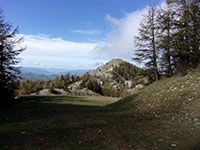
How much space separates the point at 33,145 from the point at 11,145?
0.99 meters

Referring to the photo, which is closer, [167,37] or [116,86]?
[167,37]

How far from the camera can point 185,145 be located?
5.39 metres

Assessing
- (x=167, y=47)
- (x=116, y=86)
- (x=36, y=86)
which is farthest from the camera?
(x=116, y=86)

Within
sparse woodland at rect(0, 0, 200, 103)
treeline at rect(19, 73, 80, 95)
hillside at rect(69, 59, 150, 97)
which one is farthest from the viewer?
treeline at rect(19, 73, 80, 95)

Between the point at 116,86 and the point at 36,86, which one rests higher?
the point at 36,86

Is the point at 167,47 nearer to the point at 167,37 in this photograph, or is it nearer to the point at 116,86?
the point at 167,37

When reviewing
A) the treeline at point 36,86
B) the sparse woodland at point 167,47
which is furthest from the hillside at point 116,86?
the treeline at point 36,86

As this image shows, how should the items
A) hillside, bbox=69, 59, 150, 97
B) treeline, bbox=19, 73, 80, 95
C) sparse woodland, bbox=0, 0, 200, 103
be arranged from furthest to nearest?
treeline, bbox=19, 73, 80, 95 → hillside, bbox=69, 59, 150, 97 → sparse woodland, bbox=0, 0, 200, 103

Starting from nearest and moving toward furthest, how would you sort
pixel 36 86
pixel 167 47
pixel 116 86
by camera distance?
pixel 167 47 < pixel 36 86 < pixel 116 86

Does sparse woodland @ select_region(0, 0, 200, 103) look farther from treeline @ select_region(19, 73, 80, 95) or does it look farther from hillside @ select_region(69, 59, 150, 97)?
treeline @ select_region(19, 73, 80, 95)

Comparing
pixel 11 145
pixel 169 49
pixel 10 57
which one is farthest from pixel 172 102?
pixel 10 57

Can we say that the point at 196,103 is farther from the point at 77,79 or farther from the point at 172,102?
the point at 77,79

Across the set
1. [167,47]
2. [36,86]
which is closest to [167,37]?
[167,47]

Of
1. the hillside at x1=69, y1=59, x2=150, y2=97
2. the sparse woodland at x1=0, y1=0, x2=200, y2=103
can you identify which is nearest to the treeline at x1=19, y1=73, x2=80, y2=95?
the hillside at x1=69, y1=59, x2=150, y2=97
